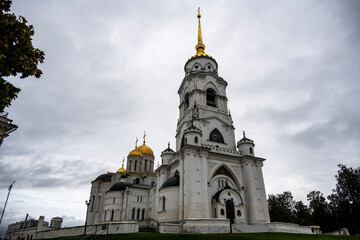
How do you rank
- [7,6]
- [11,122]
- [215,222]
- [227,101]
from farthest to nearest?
[227,101] → [215,222] → [11,122] → [7,6]

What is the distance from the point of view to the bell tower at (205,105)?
99.2 ft

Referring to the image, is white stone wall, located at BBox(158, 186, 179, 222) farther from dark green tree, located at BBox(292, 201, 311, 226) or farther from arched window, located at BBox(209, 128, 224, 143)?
dark green tree, located at BBox(292, 201, 311, 226)

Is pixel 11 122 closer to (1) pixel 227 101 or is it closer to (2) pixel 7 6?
(2) pixel 7 6

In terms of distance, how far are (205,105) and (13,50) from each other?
26074 mm

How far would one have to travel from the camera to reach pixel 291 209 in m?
44.9

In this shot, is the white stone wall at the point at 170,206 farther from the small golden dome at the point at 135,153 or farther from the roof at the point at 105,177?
the roof at the point at 105,177

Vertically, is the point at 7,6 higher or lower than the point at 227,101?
lower

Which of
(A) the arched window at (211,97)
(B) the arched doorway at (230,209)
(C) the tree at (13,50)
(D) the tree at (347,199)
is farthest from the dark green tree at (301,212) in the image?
(C) the tree at (13,50)

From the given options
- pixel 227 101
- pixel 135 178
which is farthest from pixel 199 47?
pixel 135 178

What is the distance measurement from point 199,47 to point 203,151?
21434mm

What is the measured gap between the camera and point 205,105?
32.2m

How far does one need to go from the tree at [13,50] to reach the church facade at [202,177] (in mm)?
16443

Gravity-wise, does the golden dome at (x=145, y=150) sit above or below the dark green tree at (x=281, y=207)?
above

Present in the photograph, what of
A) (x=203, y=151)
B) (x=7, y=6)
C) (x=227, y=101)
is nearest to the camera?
(x=7, y=6)
